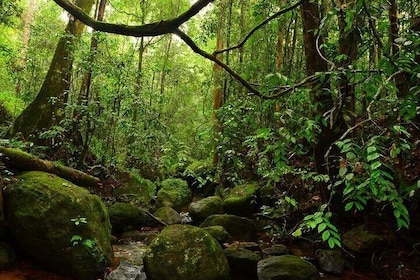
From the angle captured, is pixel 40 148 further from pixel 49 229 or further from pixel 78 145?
pixel 49 229

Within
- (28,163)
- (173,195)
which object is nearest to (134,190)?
(173,195)

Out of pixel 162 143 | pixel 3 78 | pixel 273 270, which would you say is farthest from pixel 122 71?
pixel 3 78

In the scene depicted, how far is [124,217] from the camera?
8.68 m

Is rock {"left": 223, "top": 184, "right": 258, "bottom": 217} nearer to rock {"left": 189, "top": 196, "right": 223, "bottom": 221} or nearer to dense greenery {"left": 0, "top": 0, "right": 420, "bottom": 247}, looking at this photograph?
rock {"left": 189, "top": 196, "right": 223, "bottom": 221}

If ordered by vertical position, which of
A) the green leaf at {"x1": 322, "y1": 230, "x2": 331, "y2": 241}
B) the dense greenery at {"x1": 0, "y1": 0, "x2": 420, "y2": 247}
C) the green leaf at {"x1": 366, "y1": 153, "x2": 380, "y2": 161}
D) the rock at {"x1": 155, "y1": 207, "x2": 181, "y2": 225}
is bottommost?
the rock at {"x1": 155, "y1": 207, "x2": 181, "y2": 225}

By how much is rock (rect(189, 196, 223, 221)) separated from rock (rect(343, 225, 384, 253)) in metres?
4.10

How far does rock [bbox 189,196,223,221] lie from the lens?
10180 mm

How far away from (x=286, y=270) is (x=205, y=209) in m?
4.71

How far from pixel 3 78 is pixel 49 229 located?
36.9 feet

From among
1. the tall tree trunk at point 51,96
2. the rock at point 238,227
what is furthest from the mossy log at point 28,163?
the rock at point 238,227

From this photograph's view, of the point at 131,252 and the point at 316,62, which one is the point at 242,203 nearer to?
the point at 131,252

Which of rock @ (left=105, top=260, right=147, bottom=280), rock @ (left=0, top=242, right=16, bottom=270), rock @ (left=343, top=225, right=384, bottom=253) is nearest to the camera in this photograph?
rock @ (left=0, top=242, right=16, bottom=270)

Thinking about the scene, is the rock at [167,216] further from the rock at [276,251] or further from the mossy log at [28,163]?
the rock at [276,251]

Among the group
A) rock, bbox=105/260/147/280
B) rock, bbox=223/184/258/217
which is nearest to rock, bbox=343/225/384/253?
rock, bbox=223/184/258/217
